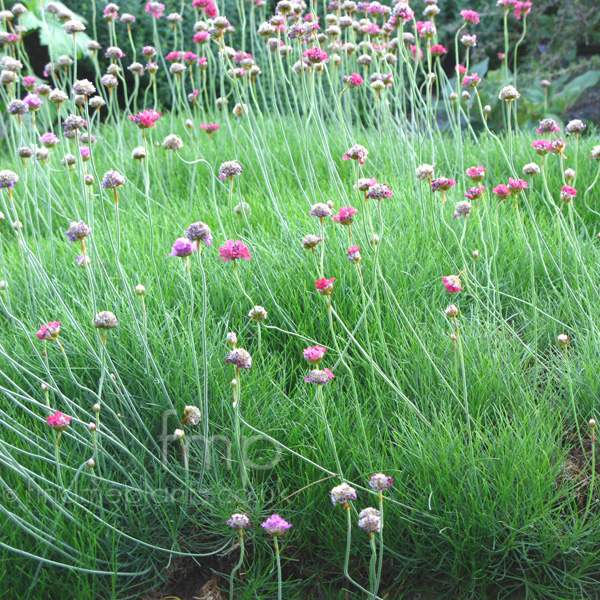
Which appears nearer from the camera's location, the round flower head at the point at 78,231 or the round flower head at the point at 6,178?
the round flower head at the point at 78,231

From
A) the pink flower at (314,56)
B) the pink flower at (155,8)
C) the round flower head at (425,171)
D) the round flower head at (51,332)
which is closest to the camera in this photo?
the round flower head at (51,332)

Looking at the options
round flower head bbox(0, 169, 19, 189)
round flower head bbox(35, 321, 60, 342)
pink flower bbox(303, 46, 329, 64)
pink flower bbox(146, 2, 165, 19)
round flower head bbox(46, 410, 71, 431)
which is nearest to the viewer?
round flower head bbox(46, 410, 71, 431)

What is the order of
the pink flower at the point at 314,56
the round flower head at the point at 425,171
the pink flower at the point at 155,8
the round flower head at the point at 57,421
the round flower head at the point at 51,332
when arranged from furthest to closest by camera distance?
the pink flower at the point at 155,8
the pink flower at the point at 314,56
the round flower head at the point at 425,171
the round flower head at the point at 51,332
the round flower head at the point at 57,421

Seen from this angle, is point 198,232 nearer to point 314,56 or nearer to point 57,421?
point 57,421

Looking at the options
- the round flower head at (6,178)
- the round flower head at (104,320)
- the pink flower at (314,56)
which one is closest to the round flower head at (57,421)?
the round flower head at (104,320)

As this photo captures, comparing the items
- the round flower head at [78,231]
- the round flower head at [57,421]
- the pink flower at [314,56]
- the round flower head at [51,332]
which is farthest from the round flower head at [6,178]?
the pink flower at [314,56]

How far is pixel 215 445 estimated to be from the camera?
1.74m

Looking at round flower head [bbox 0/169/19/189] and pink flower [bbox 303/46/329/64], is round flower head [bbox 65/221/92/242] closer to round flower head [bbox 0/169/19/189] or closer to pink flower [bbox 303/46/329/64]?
round flower head [bbox 0/169/19/189]

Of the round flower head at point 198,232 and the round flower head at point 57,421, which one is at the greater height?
the round flower head at point 198,232

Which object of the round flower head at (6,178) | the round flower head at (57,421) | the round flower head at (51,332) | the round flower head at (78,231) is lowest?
the round flower head at (57,421)

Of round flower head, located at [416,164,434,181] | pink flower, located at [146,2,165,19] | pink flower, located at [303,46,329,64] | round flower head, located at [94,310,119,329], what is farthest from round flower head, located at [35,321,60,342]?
pink flower, located at [146,2,165,19]

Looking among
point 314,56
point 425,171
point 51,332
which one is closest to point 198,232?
point 51,332

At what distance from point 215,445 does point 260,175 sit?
6.84 ft

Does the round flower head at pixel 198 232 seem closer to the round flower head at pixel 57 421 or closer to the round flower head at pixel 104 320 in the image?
the round flower head at pixel 104 320
